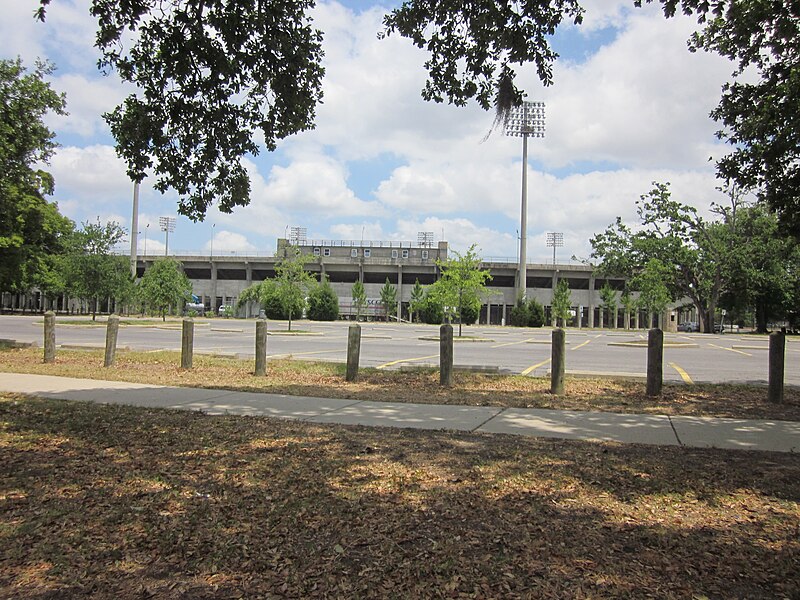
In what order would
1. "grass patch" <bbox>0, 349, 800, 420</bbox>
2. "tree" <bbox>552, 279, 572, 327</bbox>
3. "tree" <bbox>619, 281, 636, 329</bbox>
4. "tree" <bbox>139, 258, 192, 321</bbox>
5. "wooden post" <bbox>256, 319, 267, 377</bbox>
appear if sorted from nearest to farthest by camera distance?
"grass patch" <bbox>0, 349, 800, 420</bbox> < "wooden post" <bbox>256, 319, 267, 377</bbox> < "tree" <bbox>139, 258, 192, 321</bbox> < "tree" <bbox>619, 281, 636, 329</bbox> < "tree" <bbox>552, 279, 572, 327</bbox>

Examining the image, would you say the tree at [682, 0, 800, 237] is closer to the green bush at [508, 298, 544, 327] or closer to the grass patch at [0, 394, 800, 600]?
the grass patch at [0, 394, 800, 600]

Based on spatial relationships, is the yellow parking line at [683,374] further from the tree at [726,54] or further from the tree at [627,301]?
the tree at [627,301]

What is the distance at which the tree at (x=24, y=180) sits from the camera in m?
12.6

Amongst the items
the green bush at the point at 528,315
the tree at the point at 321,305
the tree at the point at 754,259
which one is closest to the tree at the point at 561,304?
the green bush at the point at 528,315

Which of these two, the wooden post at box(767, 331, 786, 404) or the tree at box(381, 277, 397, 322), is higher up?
the tree at box(381, 277, 397, 322)

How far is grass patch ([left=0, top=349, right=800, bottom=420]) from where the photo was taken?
8.54 meters

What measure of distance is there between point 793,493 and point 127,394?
8.30m

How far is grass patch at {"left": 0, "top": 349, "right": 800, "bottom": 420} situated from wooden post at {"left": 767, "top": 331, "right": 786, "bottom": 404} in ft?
0.52

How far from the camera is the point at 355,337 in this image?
1080 cm

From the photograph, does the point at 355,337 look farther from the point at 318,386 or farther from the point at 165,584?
the point at 165,584

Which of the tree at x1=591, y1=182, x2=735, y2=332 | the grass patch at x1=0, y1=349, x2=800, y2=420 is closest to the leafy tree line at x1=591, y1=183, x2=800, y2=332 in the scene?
the tree at x1=591, y1=182, x2=735, y2=332

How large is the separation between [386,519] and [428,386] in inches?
264

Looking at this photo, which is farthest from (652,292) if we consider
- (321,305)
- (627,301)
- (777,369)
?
(321,305)

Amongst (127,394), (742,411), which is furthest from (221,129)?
(742,411)
